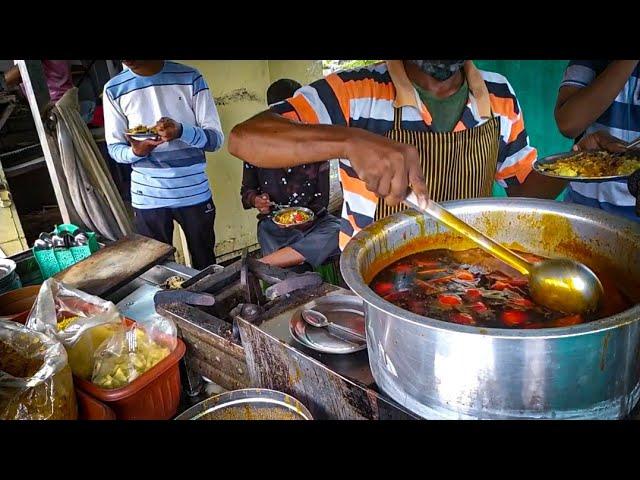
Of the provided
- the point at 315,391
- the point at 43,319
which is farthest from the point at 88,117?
the point at 315,391

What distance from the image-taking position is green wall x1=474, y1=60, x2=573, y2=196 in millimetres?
3529

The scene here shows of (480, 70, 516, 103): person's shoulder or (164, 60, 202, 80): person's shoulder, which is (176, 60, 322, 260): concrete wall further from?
(480, 70, 516, 103): person's shoulder

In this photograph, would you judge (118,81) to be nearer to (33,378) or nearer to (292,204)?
(292,204)

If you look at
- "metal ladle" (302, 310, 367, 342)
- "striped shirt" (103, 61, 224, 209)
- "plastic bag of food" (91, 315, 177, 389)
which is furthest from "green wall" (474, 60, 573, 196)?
"plastic bag of food" (91, 315, 177, 389)

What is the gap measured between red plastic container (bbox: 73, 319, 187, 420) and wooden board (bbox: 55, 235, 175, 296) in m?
0.81

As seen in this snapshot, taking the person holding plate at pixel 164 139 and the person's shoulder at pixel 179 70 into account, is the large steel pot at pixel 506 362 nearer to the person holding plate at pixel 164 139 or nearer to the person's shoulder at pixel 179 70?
the person holding plate at pixel 164 139

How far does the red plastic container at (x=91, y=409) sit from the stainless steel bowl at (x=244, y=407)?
1.16 ft

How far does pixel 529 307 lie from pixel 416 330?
44 centimetres

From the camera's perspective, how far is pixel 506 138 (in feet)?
7.20

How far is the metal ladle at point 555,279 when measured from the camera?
1194mm

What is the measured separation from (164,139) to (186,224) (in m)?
0.82

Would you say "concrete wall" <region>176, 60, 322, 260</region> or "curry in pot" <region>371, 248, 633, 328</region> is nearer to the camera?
"curry in pot" <region>371, 248, 633, 328</region>

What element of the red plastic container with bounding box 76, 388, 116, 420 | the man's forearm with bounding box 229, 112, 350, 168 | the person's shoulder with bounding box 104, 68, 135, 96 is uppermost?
the person's shoulder with bounding box 104, 68, 135, 96
